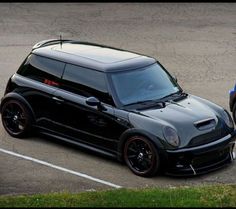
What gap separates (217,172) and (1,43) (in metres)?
9.91

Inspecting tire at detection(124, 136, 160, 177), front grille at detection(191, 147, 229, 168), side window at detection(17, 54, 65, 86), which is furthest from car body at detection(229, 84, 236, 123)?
side window at detection(17, 54, 65, 86)

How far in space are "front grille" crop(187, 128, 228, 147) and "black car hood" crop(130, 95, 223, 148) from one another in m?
0.04

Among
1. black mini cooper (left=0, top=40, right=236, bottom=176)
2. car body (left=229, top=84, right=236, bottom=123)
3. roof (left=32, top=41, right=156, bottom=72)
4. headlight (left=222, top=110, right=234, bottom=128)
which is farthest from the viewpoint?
car body (left=229, top=84, right=236, bottom=123)

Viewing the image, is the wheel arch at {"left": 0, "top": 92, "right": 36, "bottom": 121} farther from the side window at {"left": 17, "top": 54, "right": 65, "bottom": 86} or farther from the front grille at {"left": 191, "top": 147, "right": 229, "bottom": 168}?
the front grille at {"left": 191, "top": 147, "right": 229, "bottom": 168}

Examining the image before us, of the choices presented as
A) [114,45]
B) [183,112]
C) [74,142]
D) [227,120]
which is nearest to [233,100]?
[227,120]

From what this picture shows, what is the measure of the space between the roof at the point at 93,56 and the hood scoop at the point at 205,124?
1.54m

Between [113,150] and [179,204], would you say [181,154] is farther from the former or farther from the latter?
[179,204]

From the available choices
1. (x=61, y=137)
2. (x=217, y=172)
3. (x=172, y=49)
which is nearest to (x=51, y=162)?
(x=61, y=137)

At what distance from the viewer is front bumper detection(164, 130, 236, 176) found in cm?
958

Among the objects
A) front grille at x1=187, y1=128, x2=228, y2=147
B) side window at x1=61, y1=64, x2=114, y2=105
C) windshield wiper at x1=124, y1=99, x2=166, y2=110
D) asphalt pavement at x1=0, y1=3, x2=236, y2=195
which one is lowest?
asphalt pavement at x1=0, y1=3, x2=236, y2=195

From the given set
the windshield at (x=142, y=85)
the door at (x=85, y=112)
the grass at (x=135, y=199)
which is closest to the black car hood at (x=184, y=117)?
the windshield at (x=142, y=85)

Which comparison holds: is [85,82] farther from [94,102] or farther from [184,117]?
[184,117]

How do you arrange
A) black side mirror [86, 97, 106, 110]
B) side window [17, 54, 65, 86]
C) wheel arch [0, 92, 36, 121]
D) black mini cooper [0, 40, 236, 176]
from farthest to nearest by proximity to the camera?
wheel arch [0, 92, 36, 121] → side window [17, 54, 65, 86] → black side mirror [86, 97, 106, 110] → black mini cooper [0, 40, 236, 176]

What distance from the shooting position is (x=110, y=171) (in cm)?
1002
